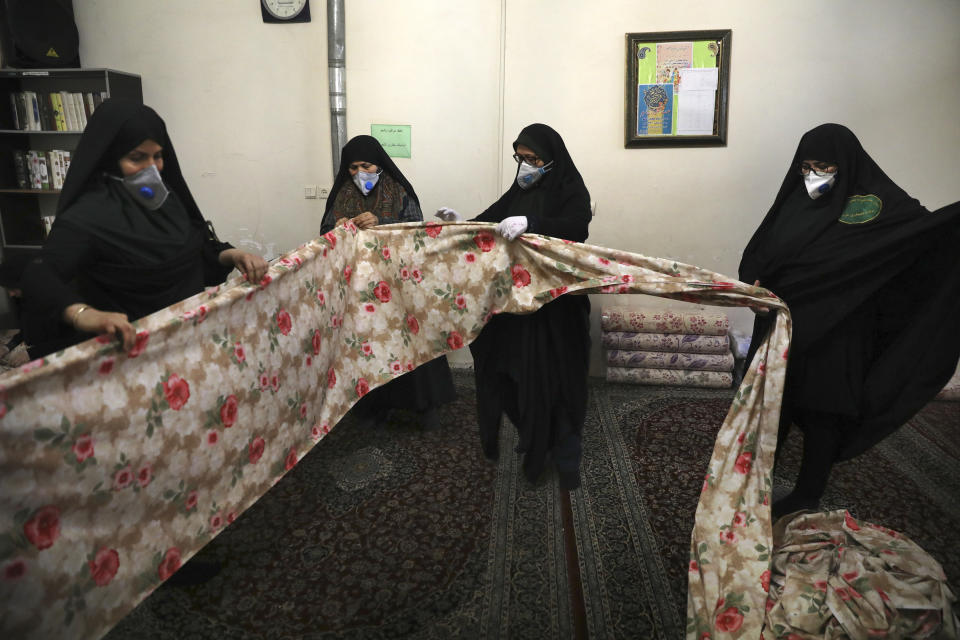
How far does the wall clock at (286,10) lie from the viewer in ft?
10.4

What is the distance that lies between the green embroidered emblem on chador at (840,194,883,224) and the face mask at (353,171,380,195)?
1752 millimetres

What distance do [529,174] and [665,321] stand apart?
57.6 inches

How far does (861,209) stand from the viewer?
177 centimetres

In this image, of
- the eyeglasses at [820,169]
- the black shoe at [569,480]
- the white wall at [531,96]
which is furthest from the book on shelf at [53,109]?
the eyeglasses at [820,169]

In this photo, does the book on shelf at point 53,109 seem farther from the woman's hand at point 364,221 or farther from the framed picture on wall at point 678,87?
the framed picture on wall at point 678,87

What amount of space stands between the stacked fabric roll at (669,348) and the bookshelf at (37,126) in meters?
3.12

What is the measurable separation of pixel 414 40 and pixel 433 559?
8.85 feet

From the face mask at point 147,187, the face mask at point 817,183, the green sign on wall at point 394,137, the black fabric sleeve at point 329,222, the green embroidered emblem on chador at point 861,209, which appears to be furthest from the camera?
the green sign on wall at point 394,137

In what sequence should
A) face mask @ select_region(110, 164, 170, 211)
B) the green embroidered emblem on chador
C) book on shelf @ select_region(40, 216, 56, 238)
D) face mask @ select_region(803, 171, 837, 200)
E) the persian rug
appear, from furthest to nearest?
book on shelf @ select_region(40, 216, 56, 238)
face mask @ select_region(803, 171, 837, 200)
the green embroidered emblem on chador
face mask @ select_region(110, 164, 170, 211)
the persian rug

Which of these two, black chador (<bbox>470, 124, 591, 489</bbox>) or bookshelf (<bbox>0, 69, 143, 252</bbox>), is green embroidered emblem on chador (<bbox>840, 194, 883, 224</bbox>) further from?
bookshelf (<bbox>0, 69, 143, 252</bbox>)

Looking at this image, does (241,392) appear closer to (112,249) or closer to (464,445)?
(112,249)

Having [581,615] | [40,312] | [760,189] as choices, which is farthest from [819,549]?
[760,189]

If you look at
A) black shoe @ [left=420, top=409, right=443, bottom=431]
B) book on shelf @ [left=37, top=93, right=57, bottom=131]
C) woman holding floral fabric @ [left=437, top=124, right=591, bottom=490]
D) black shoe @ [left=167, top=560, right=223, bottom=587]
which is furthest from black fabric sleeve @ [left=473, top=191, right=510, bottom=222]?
book on shelf @ [left=37, top=93, right=57, bottom=131]

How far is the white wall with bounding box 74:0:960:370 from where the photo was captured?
9.73ft
